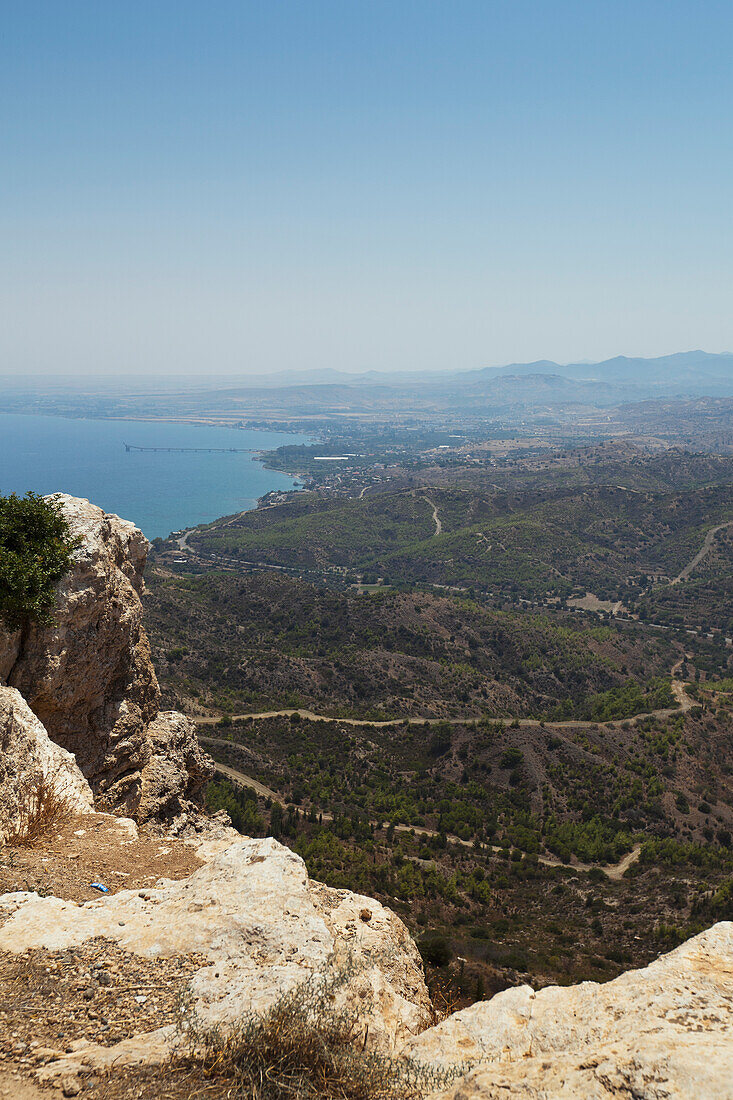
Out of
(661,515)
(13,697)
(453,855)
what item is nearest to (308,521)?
(661,515)

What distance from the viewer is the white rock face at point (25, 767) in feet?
33.7

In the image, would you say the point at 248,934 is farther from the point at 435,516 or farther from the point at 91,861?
the point at 435,516

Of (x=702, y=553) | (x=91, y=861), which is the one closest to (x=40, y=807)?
(x=91, y=861)

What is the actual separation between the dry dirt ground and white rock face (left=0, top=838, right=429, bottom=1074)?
0.80 ft

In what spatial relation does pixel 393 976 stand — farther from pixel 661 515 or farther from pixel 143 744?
pixel 661 515

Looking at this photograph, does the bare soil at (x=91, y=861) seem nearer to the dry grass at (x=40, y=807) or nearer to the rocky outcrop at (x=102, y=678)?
the dry grass at (x=40, y=807)

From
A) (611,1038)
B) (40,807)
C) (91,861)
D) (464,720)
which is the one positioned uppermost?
(40,807)

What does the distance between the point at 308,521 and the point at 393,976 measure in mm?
164114

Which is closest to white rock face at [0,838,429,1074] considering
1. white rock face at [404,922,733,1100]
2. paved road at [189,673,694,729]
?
white rock face at [404,922,733,1100]

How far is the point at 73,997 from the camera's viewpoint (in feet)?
20.9

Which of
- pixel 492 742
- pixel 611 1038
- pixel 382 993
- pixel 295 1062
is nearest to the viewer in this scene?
Result: pixel 295 1062

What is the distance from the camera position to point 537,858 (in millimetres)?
44688

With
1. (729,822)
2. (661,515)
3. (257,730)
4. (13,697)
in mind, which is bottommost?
(729,822)

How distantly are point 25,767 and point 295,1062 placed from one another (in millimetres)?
7796
